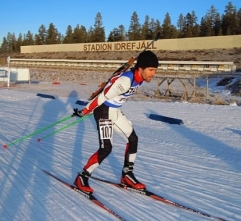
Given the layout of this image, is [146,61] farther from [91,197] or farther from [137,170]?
[137,170]

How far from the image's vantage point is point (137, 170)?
22.2 feet

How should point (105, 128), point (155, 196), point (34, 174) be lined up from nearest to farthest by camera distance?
point (155, 196), point (105, 128), point (34, 174)

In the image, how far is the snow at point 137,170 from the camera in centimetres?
475

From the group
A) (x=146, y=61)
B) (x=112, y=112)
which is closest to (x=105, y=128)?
(x=112, y=112)

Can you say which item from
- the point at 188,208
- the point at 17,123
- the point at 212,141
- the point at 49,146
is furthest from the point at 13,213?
the point at 17,123

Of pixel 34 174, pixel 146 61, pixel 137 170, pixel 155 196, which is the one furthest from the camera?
pixel 137 170

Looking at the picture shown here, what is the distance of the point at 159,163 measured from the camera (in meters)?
7.30

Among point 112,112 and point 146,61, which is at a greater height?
point 146,61

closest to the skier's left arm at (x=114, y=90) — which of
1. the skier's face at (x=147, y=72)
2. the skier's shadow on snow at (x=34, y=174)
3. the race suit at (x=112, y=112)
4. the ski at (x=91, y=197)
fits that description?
the race suit at (x=112, y=112)

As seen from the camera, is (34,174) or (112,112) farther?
(34,174)

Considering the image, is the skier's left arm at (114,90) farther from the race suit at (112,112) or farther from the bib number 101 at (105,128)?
the bib number 101 at (105,128)

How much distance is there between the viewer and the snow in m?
4.75

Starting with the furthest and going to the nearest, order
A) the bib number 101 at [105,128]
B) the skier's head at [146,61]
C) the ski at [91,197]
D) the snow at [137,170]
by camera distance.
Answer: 1. the bib number 101 at [105,128]
2. the skier's head at [146,61]
3. the snow at [137,170]
4. the ski at [91,197]

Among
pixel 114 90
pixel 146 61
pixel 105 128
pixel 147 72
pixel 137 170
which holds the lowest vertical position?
pixel 137 170
